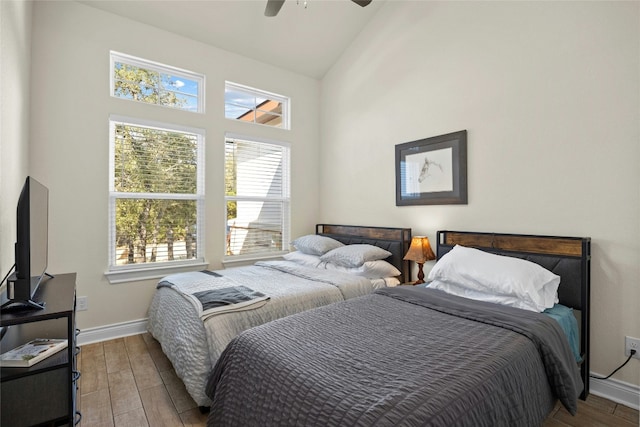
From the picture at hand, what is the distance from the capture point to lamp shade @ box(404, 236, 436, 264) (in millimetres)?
2892

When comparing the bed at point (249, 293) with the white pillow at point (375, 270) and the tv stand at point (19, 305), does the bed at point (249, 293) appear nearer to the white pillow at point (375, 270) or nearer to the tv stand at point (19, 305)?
the white pillow at point (375, 270)

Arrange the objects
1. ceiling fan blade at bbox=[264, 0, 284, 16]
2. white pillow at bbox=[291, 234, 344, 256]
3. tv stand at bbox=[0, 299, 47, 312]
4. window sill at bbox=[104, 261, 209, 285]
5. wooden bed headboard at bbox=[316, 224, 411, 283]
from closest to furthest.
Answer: tv stand at bbox=[0, 299, 47, 312] → ceiling fan blade at bbox=[264, 0, 284, 16] → window sill at bbox=[104, 261, 209, 285] → wooden bed headboard at bbox=[316, 224, 411, 283] → white pillow at bbox=[291, 234, 344, 256]

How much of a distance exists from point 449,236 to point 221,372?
2.20 metres

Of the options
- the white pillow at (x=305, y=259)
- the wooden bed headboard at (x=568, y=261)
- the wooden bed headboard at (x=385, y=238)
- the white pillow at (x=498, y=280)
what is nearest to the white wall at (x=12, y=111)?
the white pillow at (x=305, y=259)

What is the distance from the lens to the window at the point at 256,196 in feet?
12.6

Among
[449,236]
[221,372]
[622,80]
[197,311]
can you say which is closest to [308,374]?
[221,372]

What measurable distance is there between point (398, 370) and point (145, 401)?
1773 mm

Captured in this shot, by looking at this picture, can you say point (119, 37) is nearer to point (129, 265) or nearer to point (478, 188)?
point (129, 265)

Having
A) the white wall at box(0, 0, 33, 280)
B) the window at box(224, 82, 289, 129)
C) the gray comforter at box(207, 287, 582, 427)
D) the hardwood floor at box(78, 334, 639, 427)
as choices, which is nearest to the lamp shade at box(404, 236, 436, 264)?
the gray comforter at box(207, 287, 582, 427)

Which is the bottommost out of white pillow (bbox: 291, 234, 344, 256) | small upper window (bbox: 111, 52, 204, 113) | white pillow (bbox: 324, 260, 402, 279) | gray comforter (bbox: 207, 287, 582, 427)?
gray comforter (bbox: 207, 287, 582, 427)

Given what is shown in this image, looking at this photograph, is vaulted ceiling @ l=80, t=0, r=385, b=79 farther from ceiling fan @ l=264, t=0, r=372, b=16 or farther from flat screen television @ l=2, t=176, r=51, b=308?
flat screen television @ l=2, t=176, r=51, b=308

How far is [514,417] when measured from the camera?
127 centimetres

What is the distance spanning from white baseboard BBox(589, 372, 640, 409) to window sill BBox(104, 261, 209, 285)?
11.6 ft

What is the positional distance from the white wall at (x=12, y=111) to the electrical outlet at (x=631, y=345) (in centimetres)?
378
